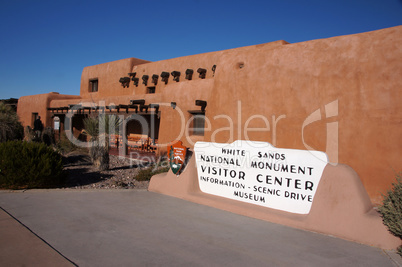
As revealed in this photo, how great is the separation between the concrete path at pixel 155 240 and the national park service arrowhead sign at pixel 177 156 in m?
1.08

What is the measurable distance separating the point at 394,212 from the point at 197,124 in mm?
8889

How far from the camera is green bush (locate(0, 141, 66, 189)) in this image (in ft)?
26.3

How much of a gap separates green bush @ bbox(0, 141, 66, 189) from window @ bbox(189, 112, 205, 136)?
17.8ft

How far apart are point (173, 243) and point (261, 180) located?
2361 millimetres

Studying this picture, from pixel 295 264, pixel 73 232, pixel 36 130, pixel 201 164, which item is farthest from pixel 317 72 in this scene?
pixel 36 130

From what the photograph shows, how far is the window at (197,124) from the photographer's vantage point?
12.4 m

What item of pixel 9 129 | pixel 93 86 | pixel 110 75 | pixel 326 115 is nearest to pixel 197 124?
pixel 326 115

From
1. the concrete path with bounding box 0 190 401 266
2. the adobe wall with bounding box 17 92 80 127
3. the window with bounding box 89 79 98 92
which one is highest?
the window with bounding box 89 79 98 92

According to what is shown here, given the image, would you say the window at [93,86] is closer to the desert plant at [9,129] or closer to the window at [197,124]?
the desert plant at [9,129]

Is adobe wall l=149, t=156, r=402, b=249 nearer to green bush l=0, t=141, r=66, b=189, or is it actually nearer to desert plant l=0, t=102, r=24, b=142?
green bush l=0, t=141, r=66, b=189

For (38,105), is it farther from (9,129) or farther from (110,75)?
(9,129)

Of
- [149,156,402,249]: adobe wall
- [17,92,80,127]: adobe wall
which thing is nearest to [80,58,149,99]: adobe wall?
[17,92,80,127]: adobe wall

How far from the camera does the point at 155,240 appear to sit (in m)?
4.70

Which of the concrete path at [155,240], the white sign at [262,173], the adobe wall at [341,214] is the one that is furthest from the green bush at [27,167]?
the adobe wall at [341,214]
